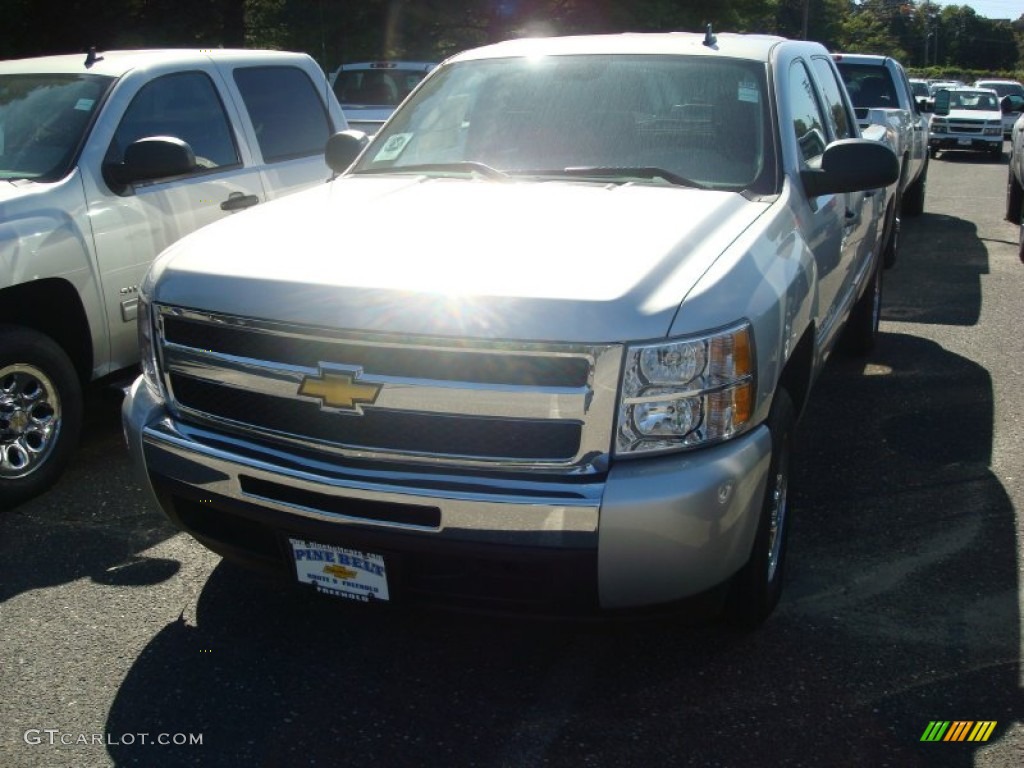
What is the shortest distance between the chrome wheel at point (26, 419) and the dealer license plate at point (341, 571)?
2.18 m

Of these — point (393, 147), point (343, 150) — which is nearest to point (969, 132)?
point (343, 150)

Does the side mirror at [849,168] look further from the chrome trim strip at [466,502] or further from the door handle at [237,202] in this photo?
the door handle at [237,202]

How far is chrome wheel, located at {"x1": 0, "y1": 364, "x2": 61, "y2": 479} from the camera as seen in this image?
4949 millimetres

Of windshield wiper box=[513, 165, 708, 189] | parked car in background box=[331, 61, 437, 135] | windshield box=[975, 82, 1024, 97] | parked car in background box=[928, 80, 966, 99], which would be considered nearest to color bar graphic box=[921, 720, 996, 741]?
windshield wiper box=[513, 165, 708, 189]

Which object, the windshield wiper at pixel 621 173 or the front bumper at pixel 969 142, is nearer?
the windshield wiper at pixel 621 173

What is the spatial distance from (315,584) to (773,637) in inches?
58.8

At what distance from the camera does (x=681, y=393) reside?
10.1 ft

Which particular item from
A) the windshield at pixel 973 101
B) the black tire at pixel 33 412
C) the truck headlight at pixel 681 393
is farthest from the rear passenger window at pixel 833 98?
the windshield at pixel 973 101

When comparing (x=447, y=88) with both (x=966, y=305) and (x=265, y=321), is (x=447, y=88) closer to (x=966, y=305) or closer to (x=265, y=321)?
(x=265, y=321)

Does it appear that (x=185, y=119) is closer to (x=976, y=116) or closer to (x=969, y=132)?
(x=969, y=132)

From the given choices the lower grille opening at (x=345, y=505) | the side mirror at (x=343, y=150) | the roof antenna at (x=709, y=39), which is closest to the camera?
the lower grille opening at (x=345, y=505)

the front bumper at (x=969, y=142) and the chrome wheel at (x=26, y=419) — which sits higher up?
the chrome wheel at (x=26, y=419)

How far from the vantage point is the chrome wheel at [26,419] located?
495 cm

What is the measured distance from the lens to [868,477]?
529cm
